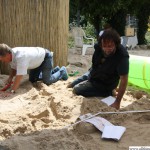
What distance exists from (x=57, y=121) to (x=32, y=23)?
2928 millimetres

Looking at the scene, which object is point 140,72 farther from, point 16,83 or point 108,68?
point 16,83

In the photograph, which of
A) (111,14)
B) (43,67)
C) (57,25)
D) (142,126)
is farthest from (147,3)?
(142,126)

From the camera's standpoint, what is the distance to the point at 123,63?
415cm

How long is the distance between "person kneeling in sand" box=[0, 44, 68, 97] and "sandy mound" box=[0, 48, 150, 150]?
0.70 feet

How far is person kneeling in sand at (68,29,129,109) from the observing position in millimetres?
4074

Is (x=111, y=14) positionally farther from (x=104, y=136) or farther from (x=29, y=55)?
(x=104, y=136)

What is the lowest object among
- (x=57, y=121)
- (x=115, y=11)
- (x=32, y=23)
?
(x=57, y=121)

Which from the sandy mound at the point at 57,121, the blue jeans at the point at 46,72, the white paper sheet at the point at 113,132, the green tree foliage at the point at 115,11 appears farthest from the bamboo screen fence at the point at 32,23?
the green tree foliage at the point at 115,11

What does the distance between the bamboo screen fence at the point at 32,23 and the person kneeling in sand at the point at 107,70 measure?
152 centimetres

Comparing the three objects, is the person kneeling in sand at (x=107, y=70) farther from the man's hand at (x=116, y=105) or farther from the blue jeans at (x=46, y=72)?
the blue jeans at (x=46, y=72)

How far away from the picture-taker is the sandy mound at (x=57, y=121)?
277 cm

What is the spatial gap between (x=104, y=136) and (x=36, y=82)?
279cm

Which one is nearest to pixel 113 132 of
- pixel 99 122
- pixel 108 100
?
pixel 99 122

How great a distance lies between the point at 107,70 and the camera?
14.6 feet
